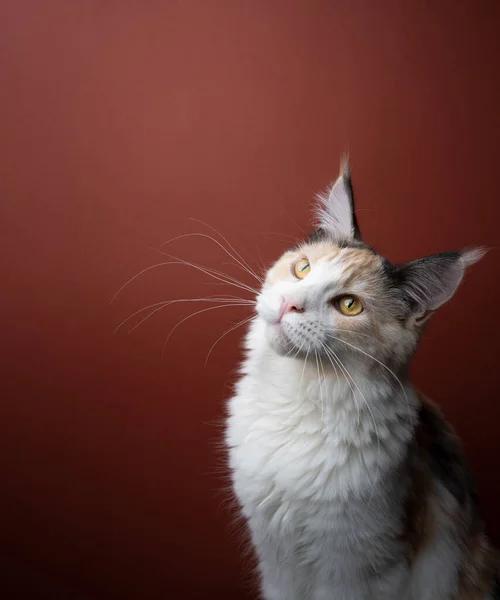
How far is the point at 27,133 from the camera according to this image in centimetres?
155

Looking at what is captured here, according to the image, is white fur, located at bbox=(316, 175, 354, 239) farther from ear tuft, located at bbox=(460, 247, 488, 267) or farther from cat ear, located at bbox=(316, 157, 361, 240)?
ear tuft, located at bbox=(460, 247, 488, 267)

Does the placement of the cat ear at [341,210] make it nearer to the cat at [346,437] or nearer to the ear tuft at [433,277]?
the cat at [346,437]

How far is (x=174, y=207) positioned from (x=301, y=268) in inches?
21.9

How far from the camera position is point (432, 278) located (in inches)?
45.7

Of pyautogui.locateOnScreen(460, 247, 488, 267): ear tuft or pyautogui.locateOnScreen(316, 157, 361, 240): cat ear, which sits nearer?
pyautogui.locateOnScreen(460, 247, 488, 267): ear tuft

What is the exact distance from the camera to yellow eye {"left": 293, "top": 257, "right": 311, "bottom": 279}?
4.08 feet

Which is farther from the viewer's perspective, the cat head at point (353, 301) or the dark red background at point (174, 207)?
the dark red background at point (174, 207)

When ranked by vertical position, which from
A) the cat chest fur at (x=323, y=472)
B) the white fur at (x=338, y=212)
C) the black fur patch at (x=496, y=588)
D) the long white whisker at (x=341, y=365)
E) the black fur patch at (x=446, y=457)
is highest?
the white fur at (x=338, y=212)

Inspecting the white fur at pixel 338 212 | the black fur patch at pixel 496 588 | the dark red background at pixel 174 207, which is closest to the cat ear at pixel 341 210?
the white fur at pixel 338 212

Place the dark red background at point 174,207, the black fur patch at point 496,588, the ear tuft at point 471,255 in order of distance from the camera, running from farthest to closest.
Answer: the dark red background at point 174,207 → the black fur patch at point 496,588 → the ear tuft at point 471,255

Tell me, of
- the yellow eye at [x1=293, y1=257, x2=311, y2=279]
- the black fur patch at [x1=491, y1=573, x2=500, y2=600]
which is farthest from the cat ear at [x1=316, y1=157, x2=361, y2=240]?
the black fur patch at [x1=491, y1=573, x2=500, y2=600]

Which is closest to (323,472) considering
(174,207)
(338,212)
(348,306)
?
(348,306)

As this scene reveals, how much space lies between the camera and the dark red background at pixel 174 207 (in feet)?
5.19

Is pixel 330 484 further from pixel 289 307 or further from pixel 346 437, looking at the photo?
pixel 289 307
